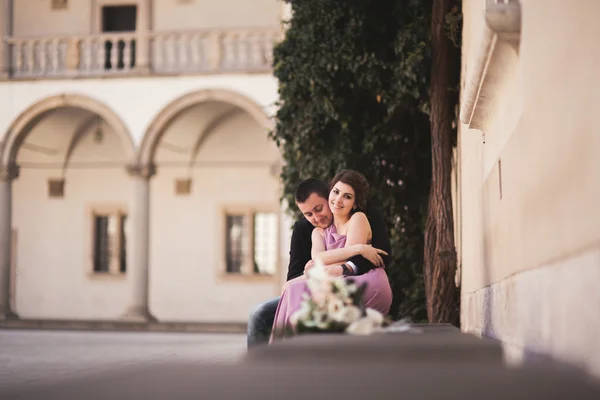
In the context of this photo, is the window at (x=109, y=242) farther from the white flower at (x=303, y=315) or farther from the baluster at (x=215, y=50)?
the white flower at (x=303, y=315)

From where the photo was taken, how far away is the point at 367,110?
380 inches

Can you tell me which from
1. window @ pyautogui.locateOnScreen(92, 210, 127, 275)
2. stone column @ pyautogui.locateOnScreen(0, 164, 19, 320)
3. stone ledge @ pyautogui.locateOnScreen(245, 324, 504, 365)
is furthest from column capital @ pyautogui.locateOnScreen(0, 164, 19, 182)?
stone ledge @ pyautogui.locateOnScreen(245, 324, 504, 365)

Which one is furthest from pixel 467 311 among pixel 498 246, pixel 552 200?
pixel 552 200

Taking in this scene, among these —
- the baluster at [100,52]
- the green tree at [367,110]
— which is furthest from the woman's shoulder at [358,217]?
the baluster at [100,52]

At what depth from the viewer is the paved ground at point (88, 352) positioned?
346 inches

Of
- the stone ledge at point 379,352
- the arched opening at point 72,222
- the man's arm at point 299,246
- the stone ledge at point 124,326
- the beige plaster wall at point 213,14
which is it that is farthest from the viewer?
the arched opening at point 72,222

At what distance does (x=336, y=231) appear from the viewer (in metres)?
5.18

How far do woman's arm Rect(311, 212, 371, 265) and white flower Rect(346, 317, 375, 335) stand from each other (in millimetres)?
1447

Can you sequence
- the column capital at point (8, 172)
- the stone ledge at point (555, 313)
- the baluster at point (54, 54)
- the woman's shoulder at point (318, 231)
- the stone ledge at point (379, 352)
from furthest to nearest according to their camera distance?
1. the column capital at point (8, 172)
2. the baluster at point (54, 54)
3. the woman's shoulder at point (318, 231)
4. the stone ledge at point (379, 352)
5. the stone ledge at point (555, 313)

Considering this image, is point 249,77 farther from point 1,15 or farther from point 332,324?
point 332,324

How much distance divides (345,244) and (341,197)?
24 centimetres

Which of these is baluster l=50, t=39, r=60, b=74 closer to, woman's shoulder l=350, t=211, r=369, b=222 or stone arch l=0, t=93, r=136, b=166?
stone arch l=0, t=93, r=136, b=166

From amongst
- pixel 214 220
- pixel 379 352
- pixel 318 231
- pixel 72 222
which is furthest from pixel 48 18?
pixel 379 352

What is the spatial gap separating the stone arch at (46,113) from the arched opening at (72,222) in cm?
166
